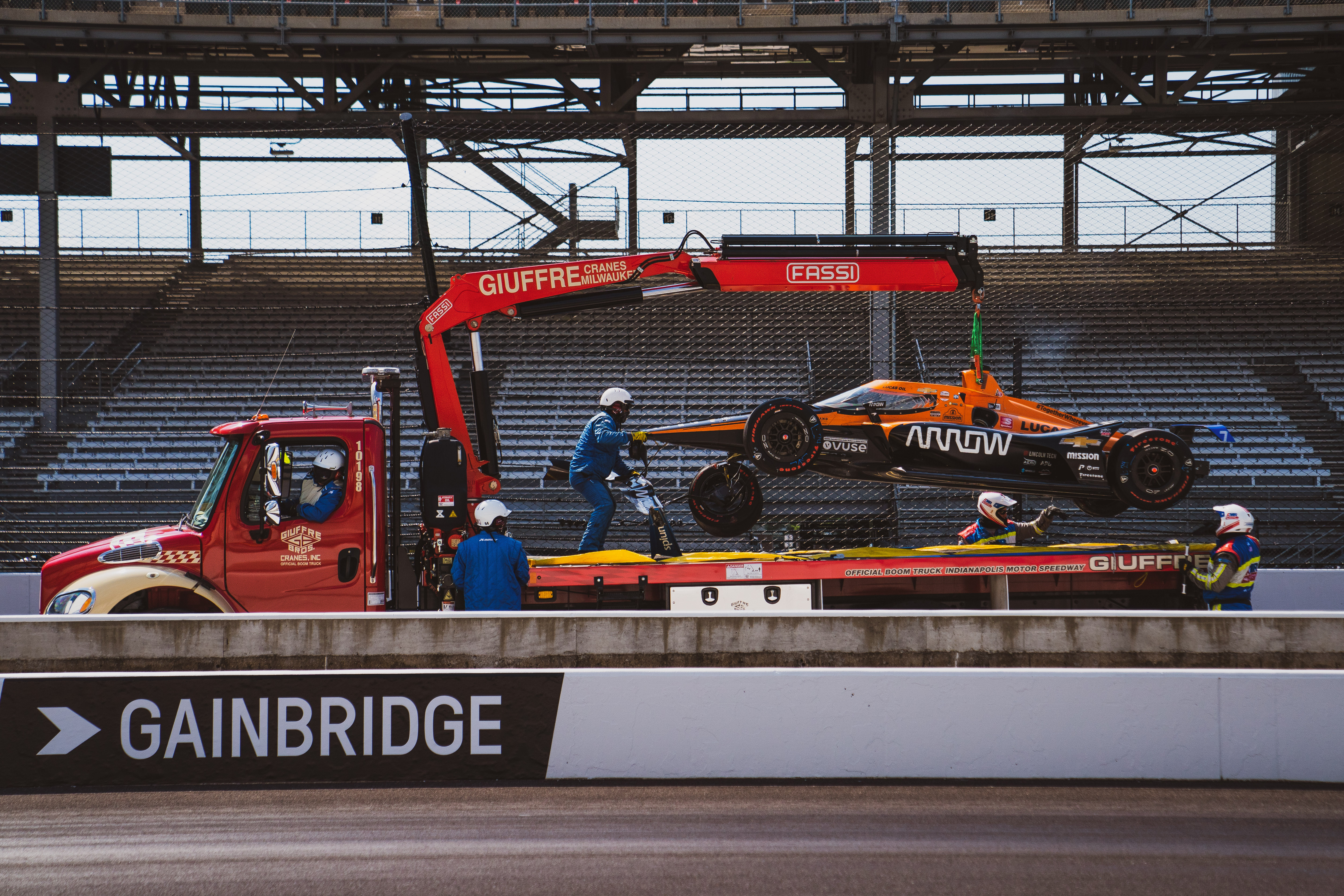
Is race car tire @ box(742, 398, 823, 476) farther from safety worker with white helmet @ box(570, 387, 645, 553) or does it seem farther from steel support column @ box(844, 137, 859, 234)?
steel support column @ box(844, 137, 859, 234)

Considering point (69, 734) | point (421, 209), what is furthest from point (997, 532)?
point (69, 734)

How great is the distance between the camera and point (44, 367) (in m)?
16.4

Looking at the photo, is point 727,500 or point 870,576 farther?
point 727,500

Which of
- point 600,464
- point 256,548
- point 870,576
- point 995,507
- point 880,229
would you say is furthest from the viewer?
point 880,229

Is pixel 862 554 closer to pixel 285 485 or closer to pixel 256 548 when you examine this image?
pixel 285 485

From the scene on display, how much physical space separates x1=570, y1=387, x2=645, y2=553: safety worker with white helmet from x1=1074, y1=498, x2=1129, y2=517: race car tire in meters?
3.90

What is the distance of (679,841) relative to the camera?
4773 mm

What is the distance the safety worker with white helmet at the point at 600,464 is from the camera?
9.05 m

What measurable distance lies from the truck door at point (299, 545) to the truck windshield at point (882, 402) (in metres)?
3.93

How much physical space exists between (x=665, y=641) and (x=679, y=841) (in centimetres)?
279

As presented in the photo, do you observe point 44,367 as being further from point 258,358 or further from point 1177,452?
point 1177,452

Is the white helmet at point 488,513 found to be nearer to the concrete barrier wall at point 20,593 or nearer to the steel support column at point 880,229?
the concrete barrier wall at point 20,593

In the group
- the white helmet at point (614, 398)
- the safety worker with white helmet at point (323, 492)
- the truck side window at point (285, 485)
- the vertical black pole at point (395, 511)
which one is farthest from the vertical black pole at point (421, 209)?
the safety worker with white helmet at point (323, 492)

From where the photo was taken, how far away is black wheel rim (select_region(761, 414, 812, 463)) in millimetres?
8734
